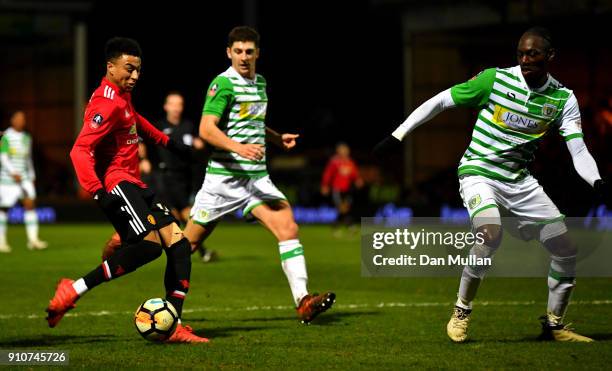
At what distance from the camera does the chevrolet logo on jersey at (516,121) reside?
8.17 metres

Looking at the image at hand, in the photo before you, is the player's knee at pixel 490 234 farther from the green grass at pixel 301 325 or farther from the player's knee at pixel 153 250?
the player's knee at pixel 153 250

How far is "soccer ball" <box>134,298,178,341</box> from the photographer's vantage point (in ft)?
26.9

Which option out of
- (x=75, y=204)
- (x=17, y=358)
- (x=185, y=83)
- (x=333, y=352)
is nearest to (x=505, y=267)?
(x=333, y=352)

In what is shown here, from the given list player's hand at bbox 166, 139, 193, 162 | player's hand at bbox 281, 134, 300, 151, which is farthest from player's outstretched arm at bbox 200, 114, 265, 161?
player's hand at bbox 281, 134, 300, 151

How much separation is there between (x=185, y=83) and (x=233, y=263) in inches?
1285

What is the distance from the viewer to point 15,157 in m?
18.7

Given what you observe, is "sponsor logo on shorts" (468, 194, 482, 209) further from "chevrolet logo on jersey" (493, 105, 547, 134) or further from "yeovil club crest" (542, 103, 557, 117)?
"yeovil club crest" (542, 103, 557, 117)

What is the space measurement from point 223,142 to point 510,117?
7.97 ft

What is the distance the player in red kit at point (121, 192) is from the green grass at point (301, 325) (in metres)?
0.49

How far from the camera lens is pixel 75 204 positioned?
29641mm

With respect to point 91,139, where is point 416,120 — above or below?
above

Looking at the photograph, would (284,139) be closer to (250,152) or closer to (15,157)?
(250,152)

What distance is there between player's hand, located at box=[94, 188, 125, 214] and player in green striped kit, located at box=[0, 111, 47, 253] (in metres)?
11.0

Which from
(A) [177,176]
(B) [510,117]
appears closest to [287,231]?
(B) [510,117]
